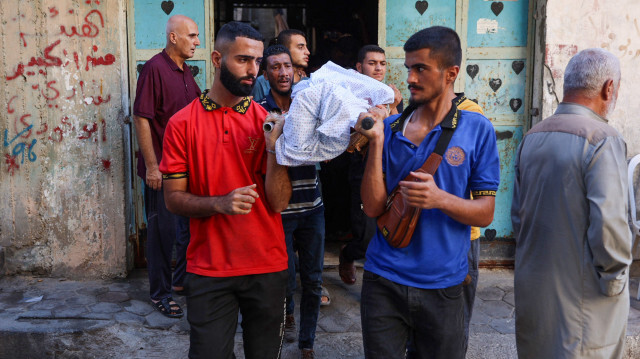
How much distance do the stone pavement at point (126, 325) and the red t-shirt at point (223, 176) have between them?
1.61m

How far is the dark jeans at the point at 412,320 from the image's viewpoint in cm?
251

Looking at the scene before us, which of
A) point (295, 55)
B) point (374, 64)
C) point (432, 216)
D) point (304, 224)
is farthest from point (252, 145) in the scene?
point (374, 64)

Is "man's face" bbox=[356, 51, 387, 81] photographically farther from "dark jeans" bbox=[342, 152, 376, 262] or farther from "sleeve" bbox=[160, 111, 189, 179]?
"sleeve" bbox=[160, 111, 189, 179]

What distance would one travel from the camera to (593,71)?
2631mm

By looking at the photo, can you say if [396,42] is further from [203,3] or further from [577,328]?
[577,328]

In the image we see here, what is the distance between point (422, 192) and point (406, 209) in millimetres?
157

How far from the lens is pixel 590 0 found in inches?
211

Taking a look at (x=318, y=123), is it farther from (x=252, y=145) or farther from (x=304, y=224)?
(x=304, y=224)

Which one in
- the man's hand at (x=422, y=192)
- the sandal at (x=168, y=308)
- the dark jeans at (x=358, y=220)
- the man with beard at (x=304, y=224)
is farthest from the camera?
the dark jeans at (x=358, y=220)

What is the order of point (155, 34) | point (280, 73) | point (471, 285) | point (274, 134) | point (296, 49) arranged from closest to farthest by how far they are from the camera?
point (274, 134), point (471, 285), point (280, 73), point (296, 49), point (155, 34)

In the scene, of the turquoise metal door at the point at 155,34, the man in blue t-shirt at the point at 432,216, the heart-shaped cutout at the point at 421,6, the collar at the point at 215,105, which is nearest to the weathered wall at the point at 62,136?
the turquoise metal door at the point at 155,34

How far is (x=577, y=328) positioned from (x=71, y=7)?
4.81 metres

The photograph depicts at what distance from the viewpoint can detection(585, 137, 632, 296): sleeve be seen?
96.0 inches

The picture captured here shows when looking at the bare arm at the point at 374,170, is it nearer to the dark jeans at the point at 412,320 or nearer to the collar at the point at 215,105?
the dark jeans at the point at 412,320
